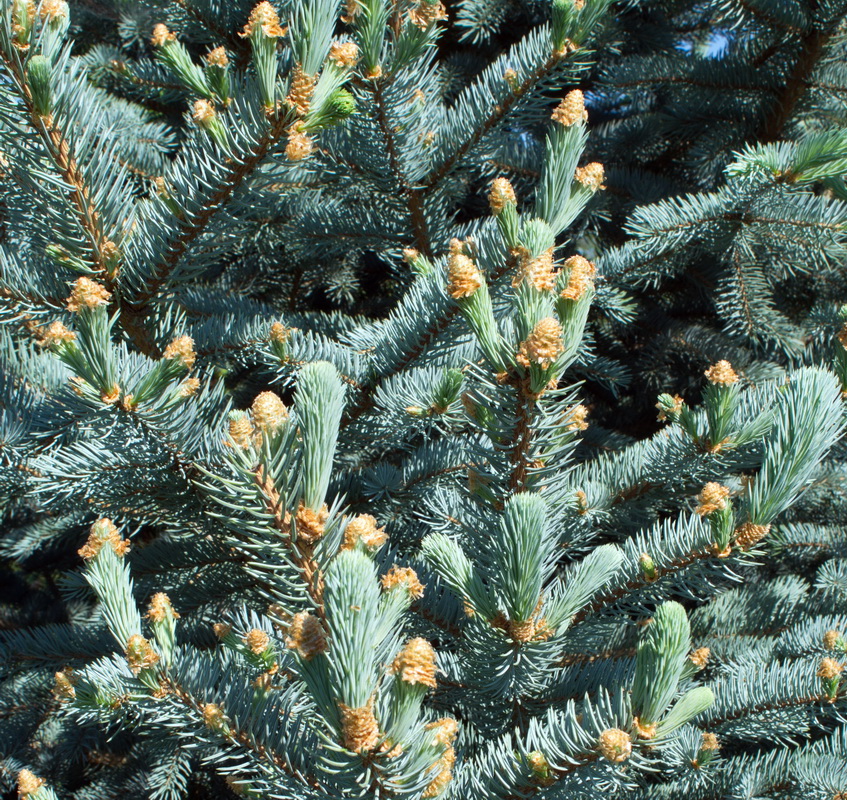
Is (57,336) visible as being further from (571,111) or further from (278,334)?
(571,111)

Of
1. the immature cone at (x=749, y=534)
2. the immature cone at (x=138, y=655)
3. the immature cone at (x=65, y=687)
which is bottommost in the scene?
the immature cone at (x=65, y=687)

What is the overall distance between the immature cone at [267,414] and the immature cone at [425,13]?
33.1 inches

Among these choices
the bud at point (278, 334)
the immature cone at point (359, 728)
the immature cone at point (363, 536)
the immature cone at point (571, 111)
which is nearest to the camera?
the immature cone at point (359, 728)

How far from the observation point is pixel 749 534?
913 millimetres

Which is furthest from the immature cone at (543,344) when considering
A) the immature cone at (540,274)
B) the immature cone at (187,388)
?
the immature cone at (187,388)

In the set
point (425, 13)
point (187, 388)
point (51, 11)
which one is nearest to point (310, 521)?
point (187, 388)

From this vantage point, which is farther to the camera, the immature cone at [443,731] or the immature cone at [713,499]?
the immature cone at [713,499]

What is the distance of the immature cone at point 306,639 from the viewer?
0.67 m

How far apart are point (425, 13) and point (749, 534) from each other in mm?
995

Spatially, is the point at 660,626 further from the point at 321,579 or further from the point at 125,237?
the point at 125,237

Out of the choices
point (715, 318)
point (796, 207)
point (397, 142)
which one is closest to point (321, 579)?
point (397, 142)

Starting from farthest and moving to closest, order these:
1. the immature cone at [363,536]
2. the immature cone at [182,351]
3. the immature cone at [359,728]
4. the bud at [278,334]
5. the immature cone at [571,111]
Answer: the bud at [278,334] < the immature cone at [571,111] < the immature cone at [182,351] < the immature cone at [363,536] < the immature cone at [359,728]

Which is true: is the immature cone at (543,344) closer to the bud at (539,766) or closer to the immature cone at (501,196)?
the immature cone at (501,196)

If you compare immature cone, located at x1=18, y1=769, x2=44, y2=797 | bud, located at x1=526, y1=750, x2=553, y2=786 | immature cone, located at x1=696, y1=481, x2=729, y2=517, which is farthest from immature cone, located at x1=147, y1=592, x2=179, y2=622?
immature cone, located at x1=696, y1=481, x2=729, y2=517
